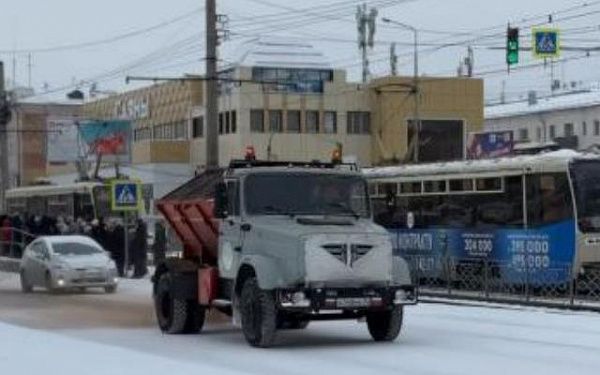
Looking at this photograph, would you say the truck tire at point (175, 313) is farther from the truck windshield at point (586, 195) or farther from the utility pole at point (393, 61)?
the utility pole at point (393, 61)

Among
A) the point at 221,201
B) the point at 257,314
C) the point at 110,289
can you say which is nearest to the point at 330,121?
the point at 110,289

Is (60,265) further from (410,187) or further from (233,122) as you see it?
(233,122)

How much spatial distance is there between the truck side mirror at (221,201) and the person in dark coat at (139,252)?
20.0 meters

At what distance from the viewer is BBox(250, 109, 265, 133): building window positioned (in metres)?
83.0

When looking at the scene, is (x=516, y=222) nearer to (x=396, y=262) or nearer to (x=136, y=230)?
(x=396, y=262)

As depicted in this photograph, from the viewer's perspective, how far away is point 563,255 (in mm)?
26312

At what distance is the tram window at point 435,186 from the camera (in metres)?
30.6

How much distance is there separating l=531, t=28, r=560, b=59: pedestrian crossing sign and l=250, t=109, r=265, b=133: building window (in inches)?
1960

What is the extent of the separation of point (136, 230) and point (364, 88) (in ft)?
158

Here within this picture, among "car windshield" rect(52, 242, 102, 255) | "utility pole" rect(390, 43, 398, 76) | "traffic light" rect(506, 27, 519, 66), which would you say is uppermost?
"utility pole" rect(390, 43, 398, 76)

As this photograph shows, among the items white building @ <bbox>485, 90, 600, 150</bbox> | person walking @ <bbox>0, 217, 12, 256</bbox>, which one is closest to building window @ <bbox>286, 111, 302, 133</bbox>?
white building @ <bbox>485, 90, 600, 150</bbox>

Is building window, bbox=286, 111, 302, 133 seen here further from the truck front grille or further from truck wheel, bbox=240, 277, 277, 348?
the truck front grille

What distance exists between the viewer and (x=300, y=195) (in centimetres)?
1728

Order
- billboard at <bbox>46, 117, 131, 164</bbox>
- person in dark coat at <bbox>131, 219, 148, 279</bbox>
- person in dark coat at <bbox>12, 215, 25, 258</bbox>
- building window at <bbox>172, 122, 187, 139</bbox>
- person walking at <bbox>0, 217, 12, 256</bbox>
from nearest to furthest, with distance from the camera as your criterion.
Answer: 1. person in dark coat at <bbox>131, 219, 148, 279</bbox>
2. person in dark coat at <bbox>12, 215, 25, 258</bbox>
3. person walking at <bbox>0, 217, 12, 256</bbox>
4. billboard at <bbox>46, 117, 131, 164</bbox>
5. building window at <bbox>172, 122, 187, 139</bbox>
